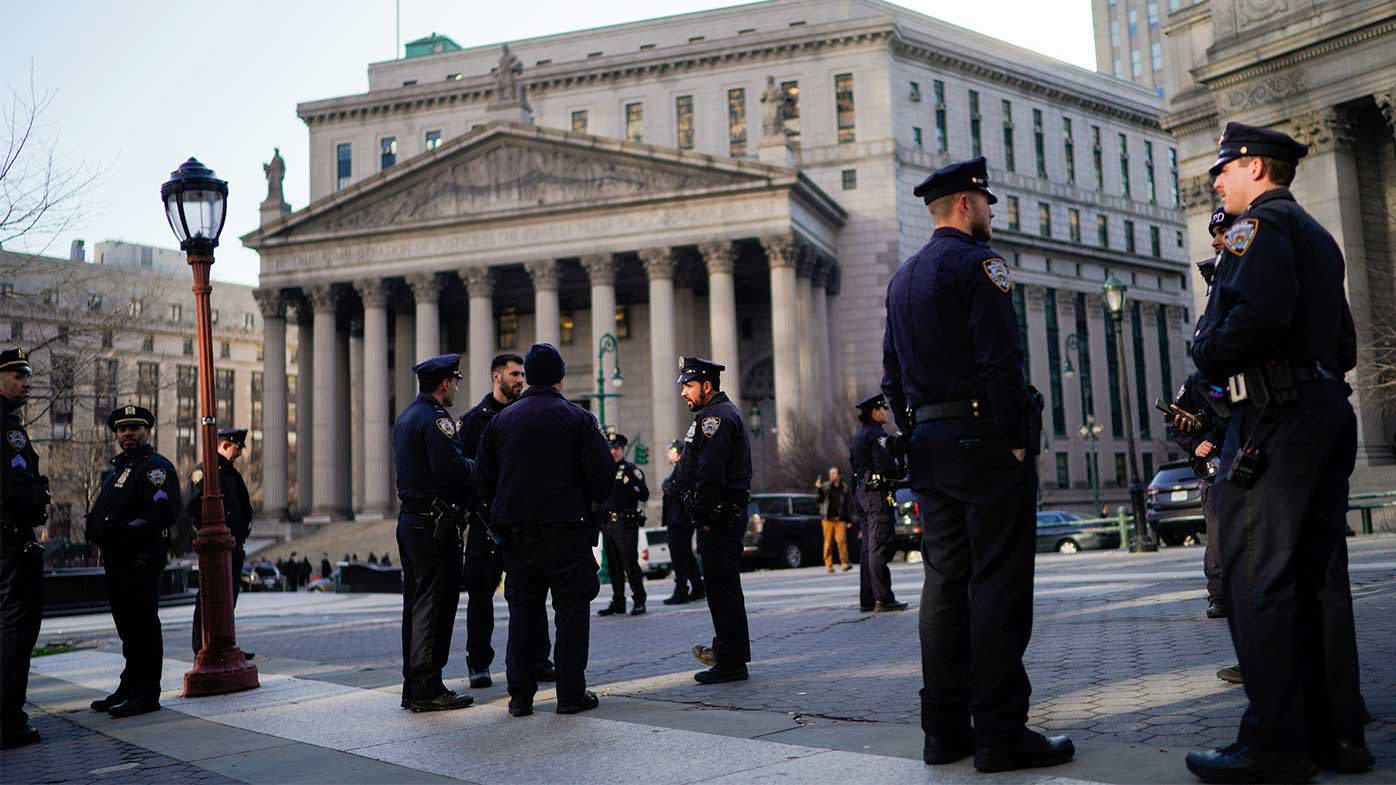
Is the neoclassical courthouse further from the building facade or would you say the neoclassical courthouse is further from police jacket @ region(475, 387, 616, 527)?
police jacket @ region(475, 387, 616, 527)

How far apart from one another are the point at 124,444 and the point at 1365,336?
30.4 metres

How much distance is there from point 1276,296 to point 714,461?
202 inches

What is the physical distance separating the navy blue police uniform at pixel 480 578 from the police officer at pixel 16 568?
112 inches

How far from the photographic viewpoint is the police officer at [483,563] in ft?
31.0

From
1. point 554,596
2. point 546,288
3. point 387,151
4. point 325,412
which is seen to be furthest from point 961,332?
point 387,151

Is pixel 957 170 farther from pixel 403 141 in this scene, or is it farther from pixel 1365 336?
pixel 403 141

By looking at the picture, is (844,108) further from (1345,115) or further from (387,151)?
(1345,115)

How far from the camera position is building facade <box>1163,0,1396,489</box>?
30.6 metres

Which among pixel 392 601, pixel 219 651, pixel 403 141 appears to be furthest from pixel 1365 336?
pixel 403 141

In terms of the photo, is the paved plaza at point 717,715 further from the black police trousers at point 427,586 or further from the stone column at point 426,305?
the stone column at point 426,305

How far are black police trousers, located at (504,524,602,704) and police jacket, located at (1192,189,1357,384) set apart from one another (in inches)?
164

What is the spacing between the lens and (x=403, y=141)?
75.7 m

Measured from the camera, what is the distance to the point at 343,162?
76625 millimetres

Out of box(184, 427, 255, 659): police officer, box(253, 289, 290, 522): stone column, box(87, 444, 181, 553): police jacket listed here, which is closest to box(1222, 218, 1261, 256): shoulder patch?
box(87, 444, 181, 553): police jacket
